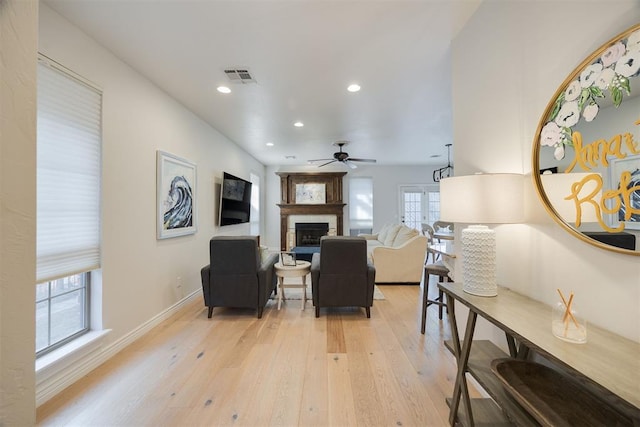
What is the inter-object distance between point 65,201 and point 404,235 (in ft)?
15.1

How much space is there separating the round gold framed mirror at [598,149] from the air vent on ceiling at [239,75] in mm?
2390

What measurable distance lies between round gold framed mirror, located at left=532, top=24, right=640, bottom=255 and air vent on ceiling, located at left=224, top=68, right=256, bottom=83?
94.1 inches

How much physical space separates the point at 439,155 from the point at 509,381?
6.00 metres

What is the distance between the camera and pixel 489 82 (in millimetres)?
1684

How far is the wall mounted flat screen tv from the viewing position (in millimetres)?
4400

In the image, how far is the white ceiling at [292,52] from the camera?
5.74 feet

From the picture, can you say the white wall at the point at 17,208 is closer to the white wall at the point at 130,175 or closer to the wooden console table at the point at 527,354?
the wooden console table at the point at 527,354

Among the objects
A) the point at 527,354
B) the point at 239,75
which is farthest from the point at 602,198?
the point at 239,75

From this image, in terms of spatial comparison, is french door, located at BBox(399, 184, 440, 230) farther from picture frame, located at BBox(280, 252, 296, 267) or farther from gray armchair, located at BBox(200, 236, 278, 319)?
gray armchair, located at BBox(200, 236, 278, 319)

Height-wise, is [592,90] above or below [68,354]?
above

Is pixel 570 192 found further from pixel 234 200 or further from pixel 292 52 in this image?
pixel 234 200

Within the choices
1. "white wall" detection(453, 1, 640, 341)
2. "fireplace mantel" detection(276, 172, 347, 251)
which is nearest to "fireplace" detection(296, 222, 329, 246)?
"fireplace mantel" detection(276, 172, 347, 251)

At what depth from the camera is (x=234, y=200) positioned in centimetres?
480

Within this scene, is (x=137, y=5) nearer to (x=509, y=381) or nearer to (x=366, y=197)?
(x=509, y=381)
